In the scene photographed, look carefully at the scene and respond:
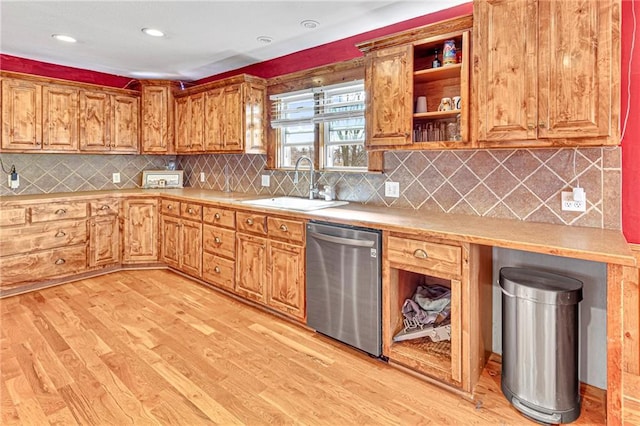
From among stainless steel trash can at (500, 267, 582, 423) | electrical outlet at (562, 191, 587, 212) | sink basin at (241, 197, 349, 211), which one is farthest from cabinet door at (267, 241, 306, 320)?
electrical outlet at (562, 191, 587, 212)

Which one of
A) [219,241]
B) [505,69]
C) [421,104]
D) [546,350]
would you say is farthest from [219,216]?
[546,350]

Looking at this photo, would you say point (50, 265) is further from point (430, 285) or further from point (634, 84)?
point (634, 84)

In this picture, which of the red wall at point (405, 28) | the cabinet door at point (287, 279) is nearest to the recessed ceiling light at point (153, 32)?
the red wall at point (405, 28)

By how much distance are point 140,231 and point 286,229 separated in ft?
7.74

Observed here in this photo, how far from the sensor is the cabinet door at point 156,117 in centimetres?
467

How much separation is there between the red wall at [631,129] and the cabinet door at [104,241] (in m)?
4.67

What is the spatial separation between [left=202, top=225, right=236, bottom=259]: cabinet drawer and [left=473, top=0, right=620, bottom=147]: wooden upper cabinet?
7.56ft

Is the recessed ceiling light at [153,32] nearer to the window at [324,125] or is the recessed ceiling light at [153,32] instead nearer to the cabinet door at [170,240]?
the window at [324,125]

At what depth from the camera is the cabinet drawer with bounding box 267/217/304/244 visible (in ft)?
9.33

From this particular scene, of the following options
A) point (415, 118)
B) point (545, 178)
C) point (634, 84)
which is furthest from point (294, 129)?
point (634, 84)

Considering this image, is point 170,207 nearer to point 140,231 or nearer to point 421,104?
point 140,231

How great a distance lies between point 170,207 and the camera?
4254 mm

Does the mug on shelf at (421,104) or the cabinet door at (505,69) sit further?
the mug on shelf at (421,104)

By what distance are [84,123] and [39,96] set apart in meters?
0.48
